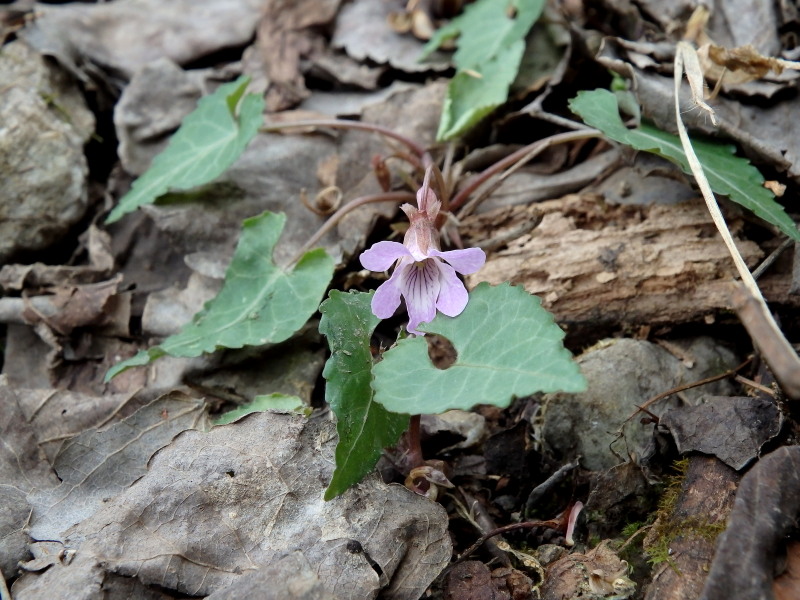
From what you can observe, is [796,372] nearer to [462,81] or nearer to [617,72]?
[617,72]

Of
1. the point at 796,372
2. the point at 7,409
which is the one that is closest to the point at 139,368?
the point at 7,409

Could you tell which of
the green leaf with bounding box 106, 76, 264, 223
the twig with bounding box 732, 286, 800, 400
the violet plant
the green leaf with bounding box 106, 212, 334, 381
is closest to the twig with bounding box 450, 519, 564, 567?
the violet plant

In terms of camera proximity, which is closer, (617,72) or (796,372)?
(796,372)

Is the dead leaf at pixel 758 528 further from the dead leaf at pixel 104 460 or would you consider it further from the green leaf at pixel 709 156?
the dead leaf at pixel 104 460

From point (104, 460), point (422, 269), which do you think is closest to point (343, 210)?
point (422, 269)

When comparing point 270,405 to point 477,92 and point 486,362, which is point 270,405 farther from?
point 477,92

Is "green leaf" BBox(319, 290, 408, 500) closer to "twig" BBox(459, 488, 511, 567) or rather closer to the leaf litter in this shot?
the leaf litter
